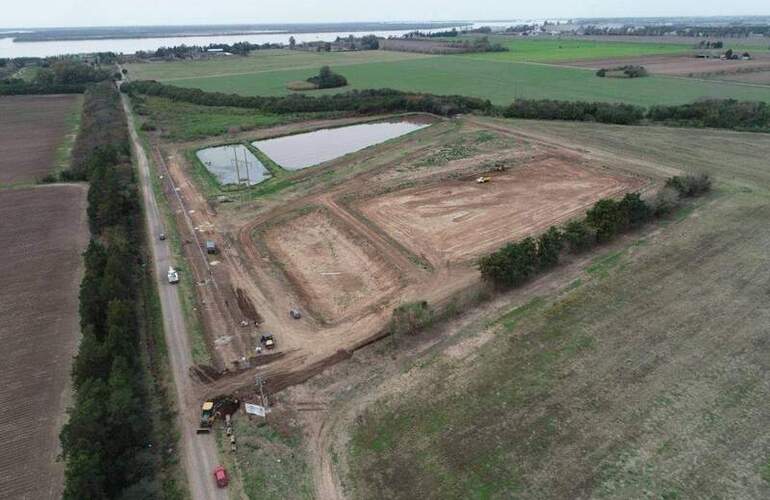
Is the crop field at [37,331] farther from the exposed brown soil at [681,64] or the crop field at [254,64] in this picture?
the exposed brown soil at [681,64]

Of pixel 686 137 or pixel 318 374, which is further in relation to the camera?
A: pixel 686 137

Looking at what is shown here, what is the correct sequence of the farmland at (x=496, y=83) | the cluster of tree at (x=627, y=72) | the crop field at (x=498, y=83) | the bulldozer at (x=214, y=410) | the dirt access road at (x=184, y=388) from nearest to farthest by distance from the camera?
the dirt access road at (x=184, y=388)
the bulldozer at (x=214, y=410)
the crop field at (x=498, y=83)
the farmland at (x=496, y=83)
the cluster of tree at (x=627, y=72)

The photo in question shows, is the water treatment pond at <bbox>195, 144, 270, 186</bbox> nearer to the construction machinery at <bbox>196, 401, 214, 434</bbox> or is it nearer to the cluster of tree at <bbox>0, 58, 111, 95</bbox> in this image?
the construction machinery at <bbox>196, 401, 214, 434</bbox>

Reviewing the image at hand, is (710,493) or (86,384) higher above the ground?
(86,384)

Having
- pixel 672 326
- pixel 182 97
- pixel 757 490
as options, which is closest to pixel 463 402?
pixel 757 490

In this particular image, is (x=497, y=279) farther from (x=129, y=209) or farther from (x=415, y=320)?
(x=129, y=209)

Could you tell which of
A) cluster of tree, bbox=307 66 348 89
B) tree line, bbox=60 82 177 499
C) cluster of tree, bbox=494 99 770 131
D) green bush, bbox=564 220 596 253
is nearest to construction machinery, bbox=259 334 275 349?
tree line, bbox=60 82 177 499

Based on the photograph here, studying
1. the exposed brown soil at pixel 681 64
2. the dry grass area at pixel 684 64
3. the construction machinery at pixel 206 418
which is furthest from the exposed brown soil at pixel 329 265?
the exposed brown soil at pixel 681 64
